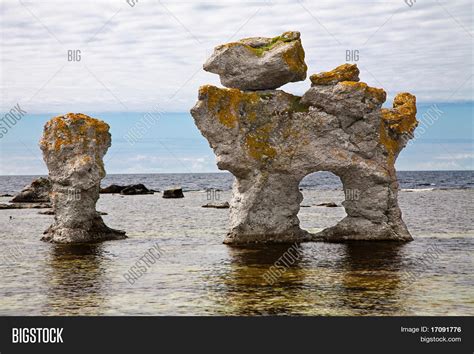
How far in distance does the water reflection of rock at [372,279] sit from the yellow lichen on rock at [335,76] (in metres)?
9.78

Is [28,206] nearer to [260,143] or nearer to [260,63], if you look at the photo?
[260,143]

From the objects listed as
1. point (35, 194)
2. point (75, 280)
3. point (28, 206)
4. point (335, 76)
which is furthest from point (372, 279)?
point (35, 194)

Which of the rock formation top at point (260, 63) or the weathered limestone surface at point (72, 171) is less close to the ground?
the rock formation top at point (260, 63)

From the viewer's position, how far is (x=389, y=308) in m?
22.2

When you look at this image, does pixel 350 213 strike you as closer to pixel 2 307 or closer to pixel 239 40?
pixel 239 40

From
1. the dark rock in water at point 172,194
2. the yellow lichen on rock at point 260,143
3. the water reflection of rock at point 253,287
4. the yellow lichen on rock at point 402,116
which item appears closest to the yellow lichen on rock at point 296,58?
the yellow lichen on rock at point 260,143

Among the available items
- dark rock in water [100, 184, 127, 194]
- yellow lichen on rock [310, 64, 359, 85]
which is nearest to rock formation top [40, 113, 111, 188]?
yellow lichen on rock [310, 64, 359, 85]

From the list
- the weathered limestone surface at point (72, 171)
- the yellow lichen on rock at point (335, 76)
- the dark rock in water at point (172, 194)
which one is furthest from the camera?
the dark rock in water at point (172, 194)

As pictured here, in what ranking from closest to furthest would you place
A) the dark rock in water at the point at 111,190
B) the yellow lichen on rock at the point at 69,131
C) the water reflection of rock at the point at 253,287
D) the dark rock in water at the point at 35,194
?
the water reflection of rock at the point at 253,287, the yellow lichen on rock at the point at 69,131, the dark rock in water at the point at 35,194, the dark rock in water at the point at 111,190

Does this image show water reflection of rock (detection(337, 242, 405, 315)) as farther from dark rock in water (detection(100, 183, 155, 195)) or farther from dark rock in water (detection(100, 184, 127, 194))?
dark rock in water (detection(100, 184, 127, 194))

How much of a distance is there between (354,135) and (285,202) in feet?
18.7

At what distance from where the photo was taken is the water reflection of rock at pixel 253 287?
22344 mm

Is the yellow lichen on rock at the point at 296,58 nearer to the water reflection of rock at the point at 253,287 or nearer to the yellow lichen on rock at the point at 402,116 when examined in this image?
the yellow lichen on rock at the point at 402,116
